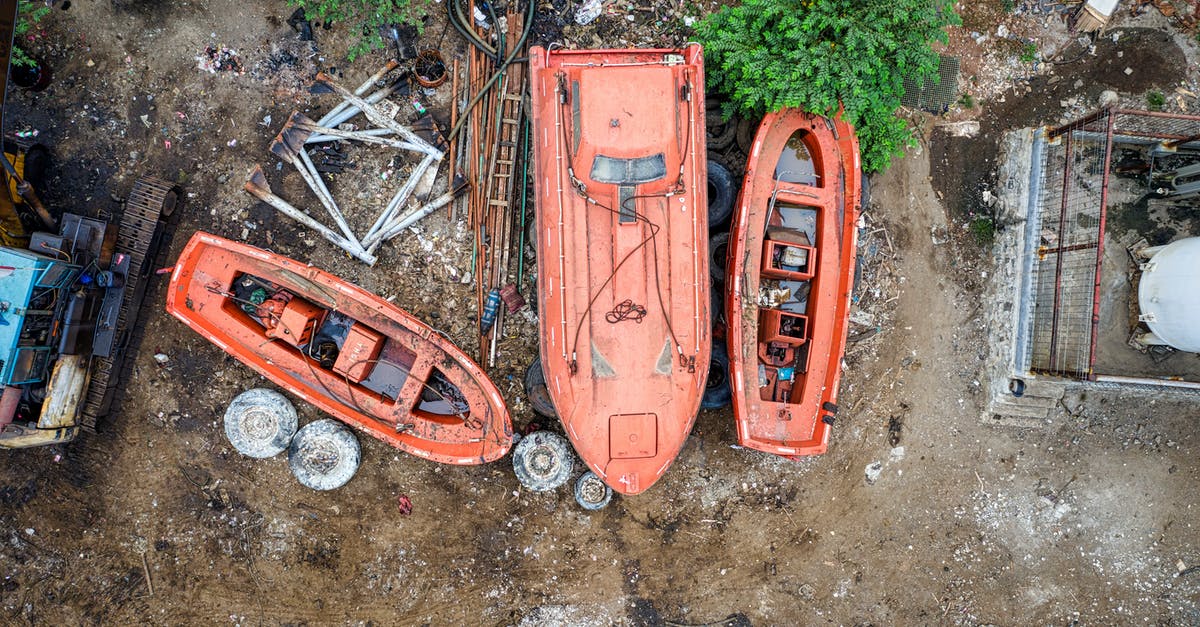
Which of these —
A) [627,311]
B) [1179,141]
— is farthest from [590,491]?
[1179,141]

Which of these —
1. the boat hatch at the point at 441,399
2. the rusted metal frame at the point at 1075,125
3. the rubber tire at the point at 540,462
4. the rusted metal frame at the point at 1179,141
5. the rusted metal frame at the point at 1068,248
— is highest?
A: the rusted metal frame at the point at 1075,125

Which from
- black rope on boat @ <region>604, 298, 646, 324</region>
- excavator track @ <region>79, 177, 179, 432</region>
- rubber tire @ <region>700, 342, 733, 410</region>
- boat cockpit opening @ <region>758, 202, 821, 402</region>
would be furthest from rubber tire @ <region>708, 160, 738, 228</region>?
excavator track @ <region>79, 177, 179, 432</region>

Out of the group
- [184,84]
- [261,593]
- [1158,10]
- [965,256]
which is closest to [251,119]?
[184,84]

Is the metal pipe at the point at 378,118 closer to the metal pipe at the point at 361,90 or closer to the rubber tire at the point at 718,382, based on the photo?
the metal pipe at the point at 361,90

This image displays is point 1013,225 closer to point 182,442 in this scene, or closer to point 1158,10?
point 1158,10

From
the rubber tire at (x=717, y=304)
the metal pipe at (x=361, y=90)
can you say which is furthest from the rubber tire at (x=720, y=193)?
the metal pipe at (x=361, y=90)

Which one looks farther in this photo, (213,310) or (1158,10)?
(1158,10)

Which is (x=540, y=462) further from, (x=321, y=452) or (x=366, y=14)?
(x=366, y=14)
